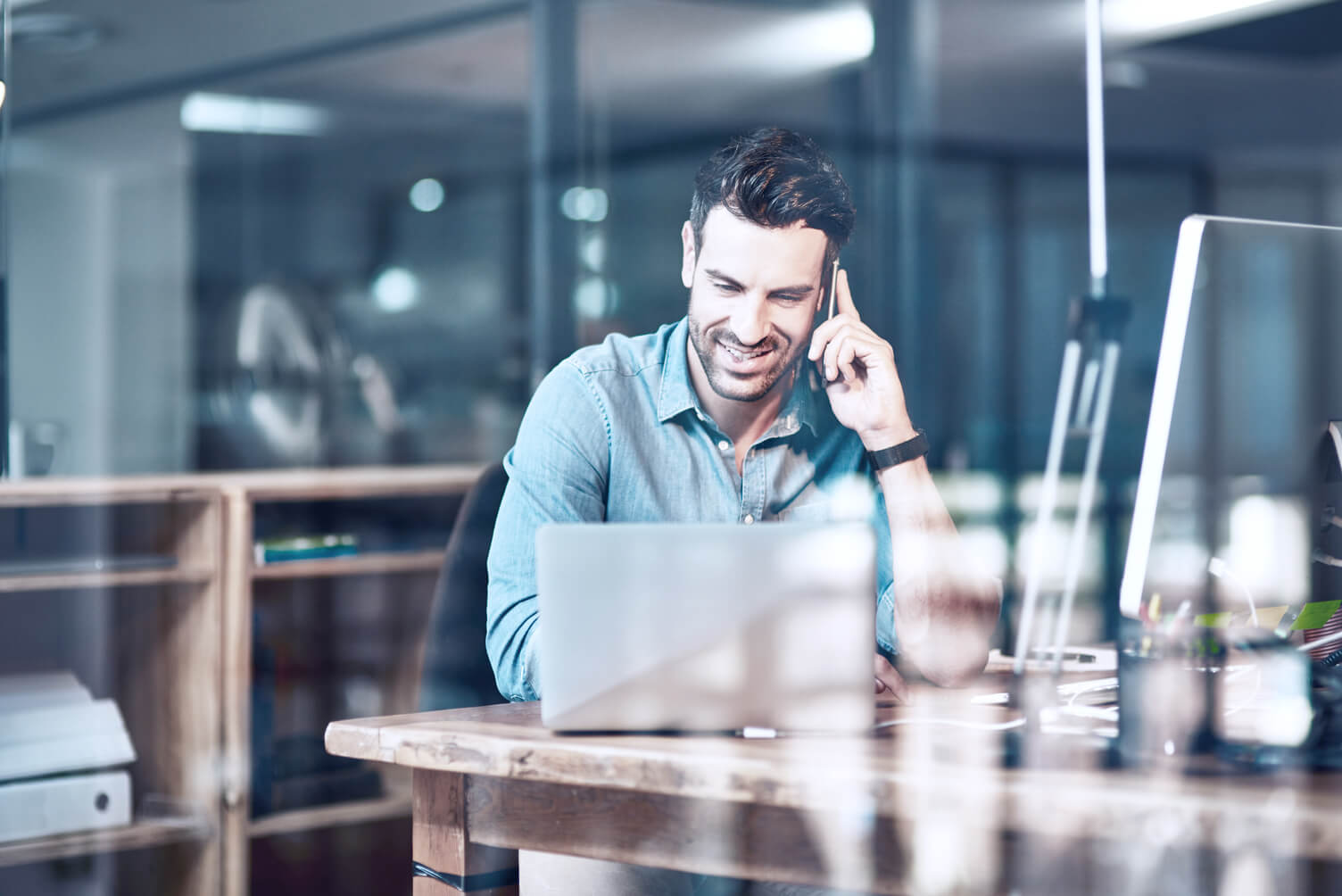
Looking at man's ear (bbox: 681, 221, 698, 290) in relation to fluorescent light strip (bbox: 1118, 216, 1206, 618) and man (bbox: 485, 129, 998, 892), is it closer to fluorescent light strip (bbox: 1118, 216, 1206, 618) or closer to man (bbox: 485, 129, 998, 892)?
man (bbox: 485, 129, 998, 892)

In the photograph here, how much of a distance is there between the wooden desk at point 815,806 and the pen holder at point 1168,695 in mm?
52

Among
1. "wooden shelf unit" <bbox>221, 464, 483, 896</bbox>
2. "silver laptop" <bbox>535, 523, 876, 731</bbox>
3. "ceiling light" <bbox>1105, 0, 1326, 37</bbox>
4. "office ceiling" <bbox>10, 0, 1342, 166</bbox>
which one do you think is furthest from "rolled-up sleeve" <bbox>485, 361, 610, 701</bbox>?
"ceiling light" <bbox>1105, 0, 1326, 37</bbox>

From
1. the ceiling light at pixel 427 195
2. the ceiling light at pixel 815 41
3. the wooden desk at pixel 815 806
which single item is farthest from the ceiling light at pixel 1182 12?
the wooden desk at pixel 815 806

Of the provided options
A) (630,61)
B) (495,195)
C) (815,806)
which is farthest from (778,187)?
(495,195)

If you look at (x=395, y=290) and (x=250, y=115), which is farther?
(x=395, y=290)

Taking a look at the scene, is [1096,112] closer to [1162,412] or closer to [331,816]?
[1162,412]

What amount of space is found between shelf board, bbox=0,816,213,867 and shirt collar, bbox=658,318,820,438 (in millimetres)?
1408

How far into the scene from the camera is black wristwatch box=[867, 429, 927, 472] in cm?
158

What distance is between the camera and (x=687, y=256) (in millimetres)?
1760

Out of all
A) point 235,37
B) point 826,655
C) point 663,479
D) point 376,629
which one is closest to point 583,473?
point 663,479

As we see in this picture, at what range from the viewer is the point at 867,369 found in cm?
161

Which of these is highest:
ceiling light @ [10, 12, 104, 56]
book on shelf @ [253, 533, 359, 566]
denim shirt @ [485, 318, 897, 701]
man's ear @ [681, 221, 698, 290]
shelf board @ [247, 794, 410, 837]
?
ceiling light @ [10, 12, 104, 56]

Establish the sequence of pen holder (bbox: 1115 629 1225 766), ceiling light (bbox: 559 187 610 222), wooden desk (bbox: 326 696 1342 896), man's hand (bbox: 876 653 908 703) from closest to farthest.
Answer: wooden desk (bbox: 326 696 1342 896)
pen holder (bbox: 1115 629 1225 766)
man's hand (bbox: 876 653 908 703)
ceiling light (bbox: 559 187 610 222)

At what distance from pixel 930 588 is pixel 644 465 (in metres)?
0.38
